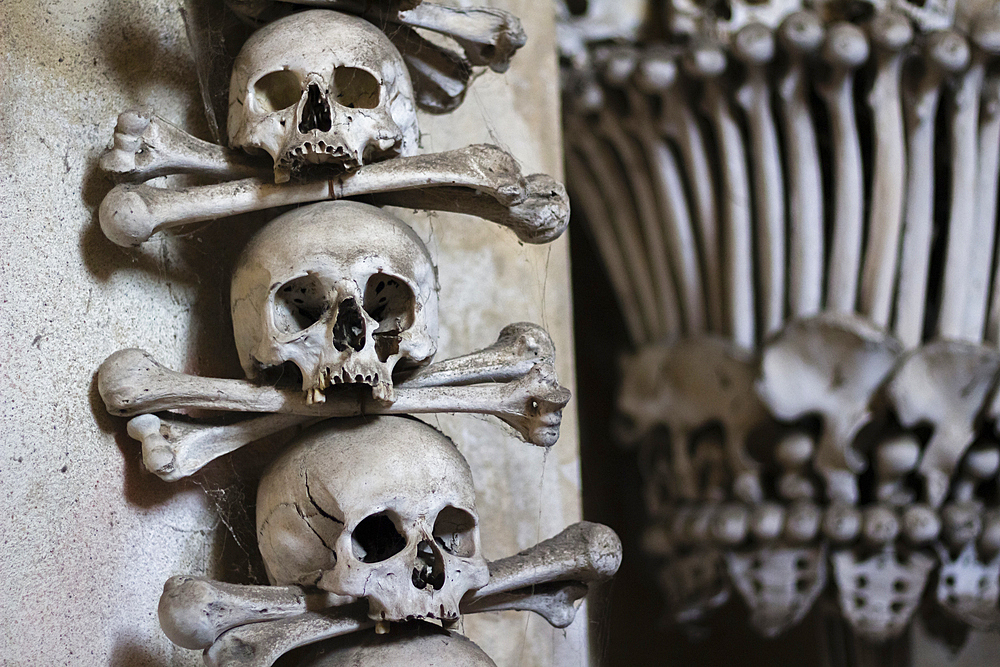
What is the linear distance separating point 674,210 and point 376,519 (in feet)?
3.53

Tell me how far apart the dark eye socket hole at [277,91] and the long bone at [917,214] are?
107 cm

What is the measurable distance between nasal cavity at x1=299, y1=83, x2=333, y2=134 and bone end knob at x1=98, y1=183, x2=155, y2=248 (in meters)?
0.12

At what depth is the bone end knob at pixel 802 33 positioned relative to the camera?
151 centimetres

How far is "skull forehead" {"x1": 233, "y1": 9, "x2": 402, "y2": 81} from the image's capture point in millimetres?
781

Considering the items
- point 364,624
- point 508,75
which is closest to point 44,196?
point 364,624

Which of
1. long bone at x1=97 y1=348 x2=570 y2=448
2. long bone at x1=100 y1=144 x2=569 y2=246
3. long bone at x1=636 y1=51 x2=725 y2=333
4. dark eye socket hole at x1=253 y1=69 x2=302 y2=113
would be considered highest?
long bone at x1=636 y1=51 x2=725 y2=333

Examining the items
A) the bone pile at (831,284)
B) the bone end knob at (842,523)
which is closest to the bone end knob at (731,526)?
the bone pile at (831,284)

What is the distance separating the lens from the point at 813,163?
164cm

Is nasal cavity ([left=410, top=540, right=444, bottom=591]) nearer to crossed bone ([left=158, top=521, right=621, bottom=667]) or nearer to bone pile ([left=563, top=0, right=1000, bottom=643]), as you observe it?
crossed bone ([left=158, top=521, right=621, bottom=667])

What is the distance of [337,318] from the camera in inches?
28.6

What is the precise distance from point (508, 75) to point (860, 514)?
2.84 feet

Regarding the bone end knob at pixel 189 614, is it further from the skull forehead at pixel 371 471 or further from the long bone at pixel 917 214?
the long bone at pixel 917 214

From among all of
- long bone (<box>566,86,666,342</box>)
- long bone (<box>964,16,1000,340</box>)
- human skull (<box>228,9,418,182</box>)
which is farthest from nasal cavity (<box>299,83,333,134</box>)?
long bone (<box>964,16,1000,340</box>)

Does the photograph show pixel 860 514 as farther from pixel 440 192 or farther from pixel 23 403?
pixel 23 403
